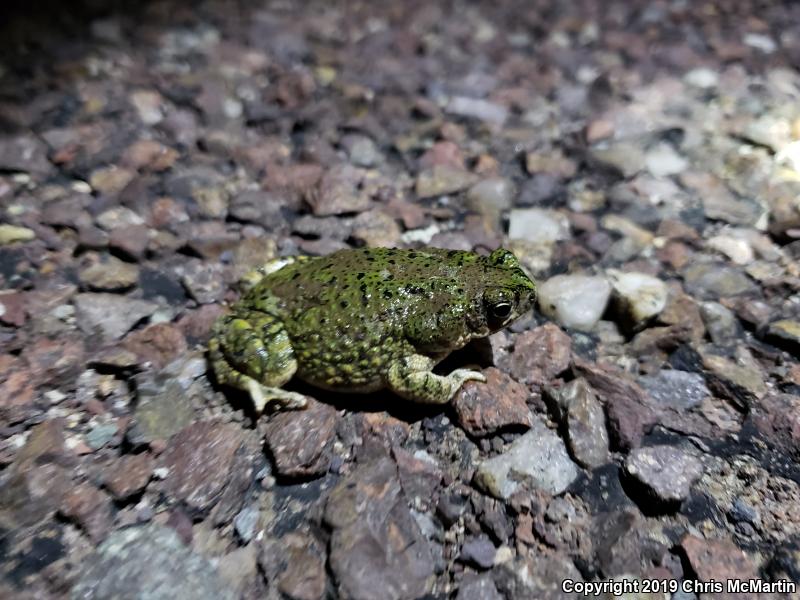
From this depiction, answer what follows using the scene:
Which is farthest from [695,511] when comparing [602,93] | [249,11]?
[249,11]

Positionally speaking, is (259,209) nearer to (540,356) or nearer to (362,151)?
(362,151)

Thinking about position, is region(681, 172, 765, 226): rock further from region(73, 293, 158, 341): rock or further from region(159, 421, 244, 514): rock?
region(73, 293, 158, 341): rock

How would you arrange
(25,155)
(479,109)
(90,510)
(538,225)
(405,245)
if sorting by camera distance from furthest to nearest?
(479,109) < (25,155) < (538,225) < (405,245) < (90,510)

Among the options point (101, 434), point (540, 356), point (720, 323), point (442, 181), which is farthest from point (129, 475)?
point (720, 323)

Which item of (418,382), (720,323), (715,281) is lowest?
(720,323)

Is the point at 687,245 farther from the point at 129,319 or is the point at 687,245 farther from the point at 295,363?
the point at 129,319

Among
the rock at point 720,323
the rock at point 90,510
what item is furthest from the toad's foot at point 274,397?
the rock at point 720,323
